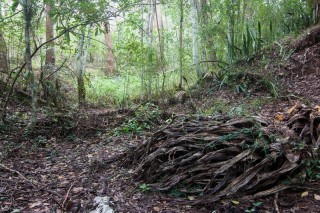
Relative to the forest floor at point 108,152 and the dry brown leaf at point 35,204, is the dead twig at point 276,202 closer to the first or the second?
A: the forest floor at point 108,152

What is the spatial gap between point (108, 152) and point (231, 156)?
2.01 meters

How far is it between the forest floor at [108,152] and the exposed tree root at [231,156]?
134 millimetres

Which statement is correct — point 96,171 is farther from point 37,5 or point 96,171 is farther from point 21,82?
point 21,82

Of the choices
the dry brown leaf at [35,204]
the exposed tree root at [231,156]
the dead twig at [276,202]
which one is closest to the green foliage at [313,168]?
the exposed tree root at [231,156]

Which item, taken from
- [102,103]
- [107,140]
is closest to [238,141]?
[107,140]

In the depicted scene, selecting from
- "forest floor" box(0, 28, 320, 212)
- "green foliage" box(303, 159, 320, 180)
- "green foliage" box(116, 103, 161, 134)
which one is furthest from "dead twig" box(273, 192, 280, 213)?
"green foliage" box(116, 103, 161, 134)

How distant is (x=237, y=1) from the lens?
753 centimetres

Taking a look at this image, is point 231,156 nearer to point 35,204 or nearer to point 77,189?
point 77,189

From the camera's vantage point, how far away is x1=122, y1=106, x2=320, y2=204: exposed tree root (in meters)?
2.70

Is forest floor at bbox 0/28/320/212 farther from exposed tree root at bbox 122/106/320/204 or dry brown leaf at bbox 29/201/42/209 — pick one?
exposed tree root at bbox 122/106/320/204

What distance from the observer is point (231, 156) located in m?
2.99

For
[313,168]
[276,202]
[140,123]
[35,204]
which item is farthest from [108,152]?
[313,168]

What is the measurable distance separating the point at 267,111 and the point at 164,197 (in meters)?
2.64

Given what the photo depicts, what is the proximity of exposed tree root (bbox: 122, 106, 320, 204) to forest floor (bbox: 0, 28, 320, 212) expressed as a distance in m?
0.13
